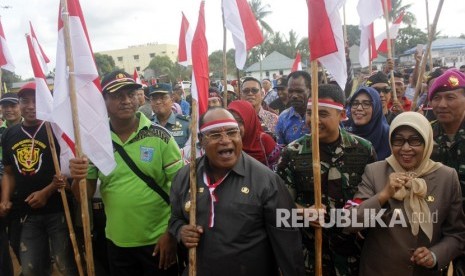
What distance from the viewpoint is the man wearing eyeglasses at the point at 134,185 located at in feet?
10.1

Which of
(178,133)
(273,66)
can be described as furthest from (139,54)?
(178,133)

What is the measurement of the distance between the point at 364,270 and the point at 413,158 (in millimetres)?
774

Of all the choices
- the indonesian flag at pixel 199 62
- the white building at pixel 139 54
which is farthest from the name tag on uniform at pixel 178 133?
the white building at pixel 139 54

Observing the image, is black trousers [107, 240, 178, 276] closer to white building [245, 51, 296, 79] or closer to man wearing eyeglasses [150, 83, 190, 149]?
man wearing eyeglasses [150, 83, 190, 149]

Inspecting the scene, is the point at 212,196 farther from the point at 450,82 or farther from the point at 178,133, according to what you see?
the point at 178,133

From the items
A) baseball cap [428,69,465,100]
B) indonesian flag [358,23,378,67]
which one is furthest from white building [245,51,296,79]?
baseball cap [428,69,465,100]

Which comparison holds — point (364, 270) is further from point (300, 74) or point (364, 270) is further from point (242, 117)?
point (300, 74)

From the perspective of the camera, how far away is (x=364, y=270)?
2.57m

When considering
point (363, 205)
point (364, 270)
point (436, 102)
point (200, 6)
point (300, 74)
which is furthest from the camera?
point (300, 74)

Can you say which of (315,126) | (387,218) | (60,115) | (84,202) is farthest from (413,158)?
(60,115)

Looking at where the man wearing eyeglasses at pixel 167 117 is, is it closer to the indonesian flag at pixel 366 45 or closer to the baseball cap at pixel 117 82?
the baseball cap at pixel 117 82

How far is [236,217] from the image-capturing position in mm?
2381

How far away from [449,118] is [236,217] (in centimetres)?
183

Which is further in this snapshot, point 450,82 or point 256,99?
point 256,99
